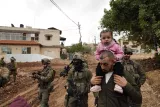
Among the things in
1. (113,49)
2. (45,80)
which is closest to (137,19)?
(45,80)

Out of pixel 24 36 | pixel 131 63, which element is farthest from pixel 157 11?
pixel 24 36

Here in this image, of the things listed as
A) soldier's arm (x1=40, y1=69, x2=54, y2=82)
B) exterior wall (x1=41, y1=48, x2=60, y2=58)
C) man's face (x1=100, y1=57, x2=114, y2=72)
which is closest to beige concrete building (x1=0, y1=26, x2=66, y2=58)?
exterior wall (x1=41, y1=48, x2=60, y2=58)

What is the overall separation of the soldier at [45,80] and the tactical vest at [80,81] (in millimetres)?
1953

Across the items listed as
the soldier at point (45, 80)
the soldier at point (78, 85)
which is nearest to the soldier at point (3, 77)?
the soldier at point (45, 80)

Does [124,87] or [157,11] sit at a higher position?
[157,11]

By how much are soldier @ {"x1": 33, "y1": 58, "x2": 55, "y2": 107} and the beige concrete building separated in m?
41.5

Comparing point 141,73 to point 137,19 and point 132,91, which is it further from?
point 137,19

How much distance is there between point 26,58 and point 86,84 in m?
39.1

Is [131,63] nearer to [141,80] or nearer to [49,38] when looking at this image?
[141,80]

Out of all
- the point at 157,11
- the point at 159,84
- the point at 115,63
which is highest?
the point at 157,11

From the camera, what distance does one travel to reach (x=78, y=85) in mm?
7184

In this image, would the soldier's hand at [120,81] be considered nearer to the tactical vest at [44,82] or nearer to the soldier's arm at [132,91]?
the soldier's arm at [132,91]

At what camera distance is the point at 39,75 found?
9.11m

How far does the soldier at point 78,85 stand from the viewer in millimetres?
7121
